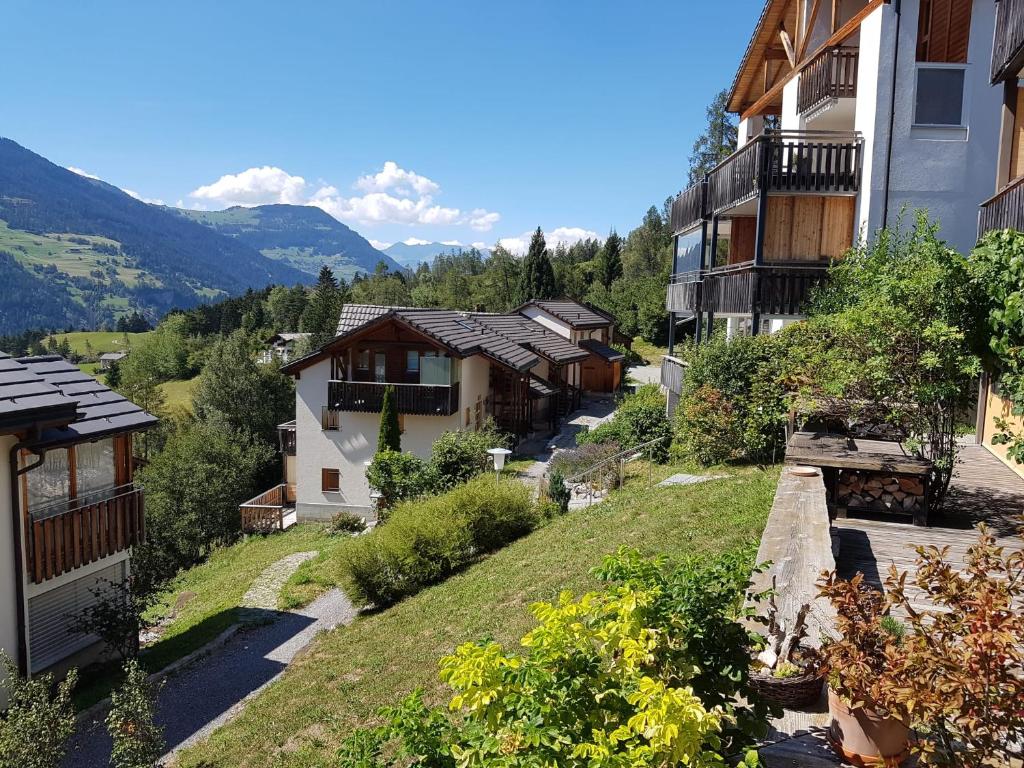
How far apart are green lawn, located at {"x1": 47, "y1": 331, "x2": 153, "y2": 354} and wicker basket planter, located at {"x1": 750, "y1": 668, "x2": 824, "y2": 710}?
124m

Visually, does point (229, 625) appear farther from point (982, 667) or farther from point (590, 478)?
point (982, 667)

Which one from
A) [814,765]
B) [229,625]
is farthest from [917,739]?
[229,625]

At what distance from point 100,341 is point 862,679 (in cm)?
14180

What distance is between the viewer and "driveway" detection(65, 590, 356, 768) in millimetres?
9523

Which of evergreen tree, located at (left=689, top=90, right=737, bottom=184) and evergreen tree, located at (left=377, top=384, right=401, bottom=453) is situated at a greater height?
evergreen tree, located at (left=689, top=90, right=737, bottom=184)

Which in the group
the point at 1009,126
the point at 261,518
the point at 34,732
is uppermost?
the point at 1009,126

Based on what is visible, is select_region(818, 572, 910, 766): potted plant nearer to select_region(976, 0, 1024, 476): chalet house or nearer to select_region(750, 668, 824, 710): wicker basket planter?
select_region(750, 668, 824, 710): wicker basket planter

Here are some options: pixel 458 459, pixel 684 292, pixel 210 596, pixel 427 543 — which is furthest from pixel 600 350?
pixel 427 543

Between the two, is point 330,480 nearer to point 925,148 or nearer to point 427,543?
point 427,543

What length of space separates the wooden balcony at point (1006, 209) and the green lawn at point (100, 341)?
397 feet

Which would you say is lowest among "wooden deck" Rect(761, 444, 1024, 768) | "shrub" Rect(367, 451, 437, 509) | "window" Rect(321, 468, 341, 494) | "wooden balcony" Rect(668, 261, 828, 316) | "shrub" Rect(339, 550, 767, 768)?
"window" Rect(321, 468, 341, 494)

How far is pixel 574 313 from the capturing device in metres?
47.3

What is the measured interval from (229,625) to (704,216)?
1622 centimetres

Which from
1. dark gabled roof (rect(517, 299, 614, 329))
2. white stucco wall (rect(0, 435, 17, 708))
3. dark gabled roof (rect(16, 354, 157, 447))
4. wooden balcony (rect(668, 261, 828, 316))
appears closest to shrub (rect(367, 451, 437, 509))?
dark gabled roof (rect(16, 354, 157, 447))
